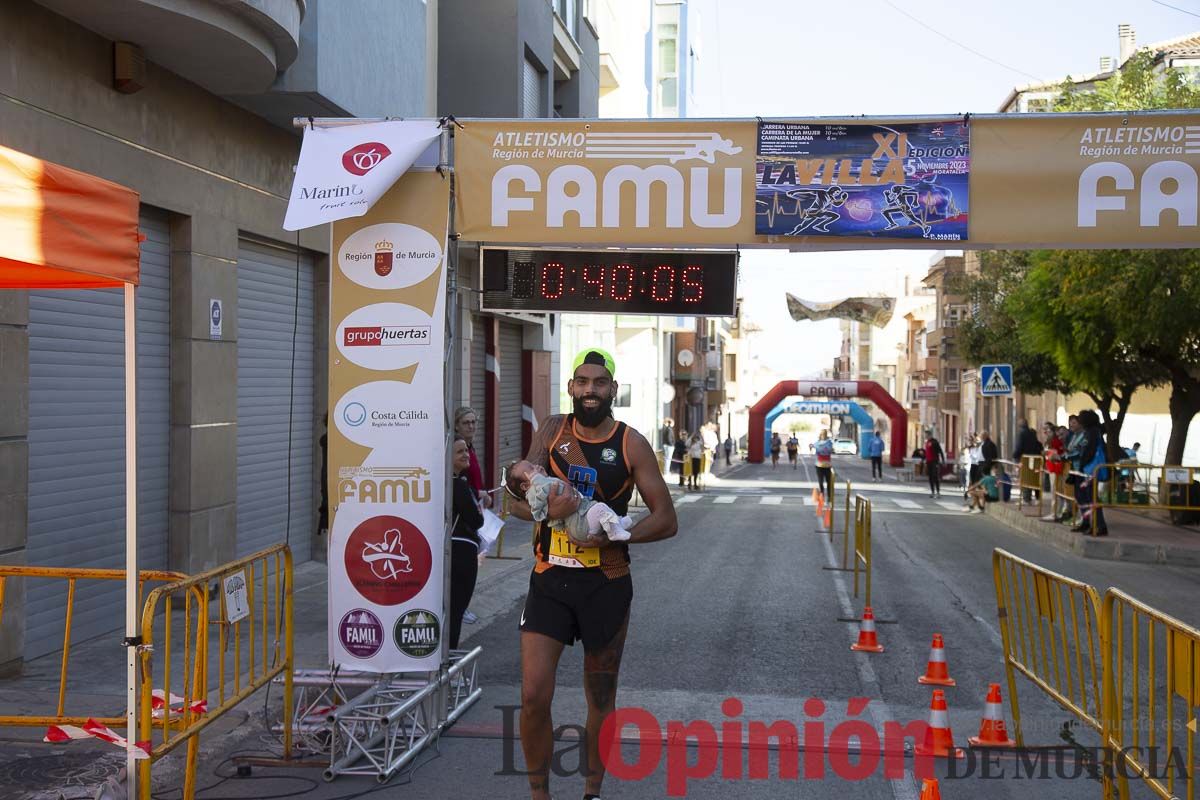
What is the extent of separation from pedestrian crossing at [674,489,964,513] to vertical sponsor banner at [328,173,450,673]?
1958cm

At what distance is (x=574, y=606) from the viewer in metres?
5.38

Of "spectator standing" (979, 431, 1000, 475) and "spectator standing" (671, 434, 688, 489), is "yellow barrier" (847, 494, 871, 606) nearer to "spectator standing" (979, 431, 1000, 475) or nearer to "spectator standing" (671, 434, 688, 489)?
"spectator standing" (979, 431, 1000, 475)

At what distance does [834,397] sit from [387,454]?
58.2 m

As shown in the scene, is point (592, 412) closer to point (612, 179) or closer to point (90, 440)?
point (612, 179)

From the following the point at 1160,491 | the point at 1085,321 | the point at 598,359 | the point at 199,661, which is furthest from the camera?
the point at 1085,321

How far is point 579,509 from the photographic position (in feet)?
17.3

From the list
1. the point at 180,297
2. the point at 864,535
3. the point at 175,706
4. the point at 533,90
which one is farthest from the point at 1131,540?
the point at 175,706

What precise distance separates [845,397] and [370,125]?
2294 inches

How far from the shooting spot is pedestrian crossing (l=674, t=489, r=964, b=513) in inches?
1116

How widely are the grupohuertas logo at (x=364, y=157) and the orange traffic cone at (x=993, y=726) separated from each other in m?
4.76

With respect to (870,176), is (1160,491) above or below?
below

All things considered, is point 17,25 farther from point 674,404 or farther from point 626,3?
point 674,404

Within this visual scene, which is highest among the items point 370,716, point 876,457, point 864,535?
point 864,535

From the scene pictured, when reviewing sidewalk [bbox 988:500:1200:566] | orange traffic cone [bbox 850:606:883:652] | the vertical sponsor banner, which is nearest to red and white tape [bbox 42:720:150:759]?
the vertical sponsor banner
